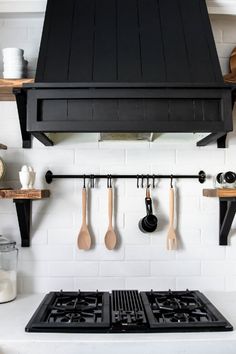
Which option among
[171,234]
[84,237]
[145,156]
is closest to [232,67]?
[145,156]

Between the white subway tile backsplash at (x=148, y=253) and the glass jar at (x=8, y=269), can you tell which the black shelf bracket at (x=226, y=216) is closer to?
the white subway tile backsplash at (x=148, y=253)

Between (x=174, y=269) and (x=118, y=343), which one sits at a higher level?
(x=174, y=269)

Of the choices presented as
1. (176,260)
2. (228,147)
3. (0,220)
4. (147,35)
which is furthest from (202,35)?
(0,220)

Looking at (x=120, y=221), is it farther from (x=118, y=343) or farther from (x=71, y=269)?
(x=118, y=343)

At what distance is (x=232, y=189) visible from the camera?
166 centimetres

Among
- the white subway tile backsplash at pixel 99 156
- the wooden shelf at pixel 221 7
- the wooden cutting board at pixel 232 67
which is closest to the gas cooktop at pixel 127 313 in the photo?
the white subway tile backsplash at pixel 99 156

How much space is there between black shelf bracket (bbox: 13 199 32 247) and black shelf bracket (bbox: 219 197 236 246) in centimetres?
95

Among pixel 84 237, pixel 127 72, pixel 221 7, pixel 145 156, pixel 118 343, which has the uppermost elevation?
pixel 221 7

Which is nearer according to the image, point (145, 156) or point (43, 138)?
point (43, 138)

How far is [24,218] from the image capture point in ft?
5.77

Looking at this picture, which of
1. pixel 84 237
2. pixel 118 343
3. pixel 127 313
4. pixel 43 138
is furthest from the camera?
pixel 84 237

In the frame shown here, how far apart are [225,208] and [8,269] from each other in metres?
1.12

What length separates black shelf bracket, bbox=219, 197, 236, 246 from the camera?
171 cm

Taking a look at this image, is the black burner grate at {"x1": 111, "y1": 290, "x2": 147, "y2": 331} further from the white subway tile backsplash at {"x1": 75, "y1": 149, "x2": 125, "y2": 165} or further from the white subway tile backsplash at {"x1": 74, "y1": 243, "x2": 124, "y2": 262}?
the white subway tile backsplash at {"x1": 75, "y1": 149, "x2": 125, "y2": 165}
